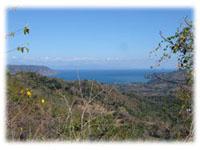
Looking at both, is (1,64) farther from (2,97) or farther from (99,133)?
(99,133)

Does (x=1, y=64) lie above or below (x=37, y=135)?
Answer: above

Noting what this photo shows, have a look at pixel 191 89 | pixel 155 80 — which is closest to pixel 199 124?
pixel 191 89

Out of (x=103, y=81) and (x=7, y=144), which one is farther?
(x=103, y=81)

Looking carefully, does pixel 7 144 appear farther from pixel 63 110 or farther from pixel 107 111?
pixel 63 110

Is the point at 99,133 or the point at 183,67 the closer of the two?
the point at 99,133

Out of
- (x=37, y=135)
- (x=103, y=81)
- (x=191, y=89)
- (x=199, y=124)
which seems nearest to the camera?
(x=199, y=124)

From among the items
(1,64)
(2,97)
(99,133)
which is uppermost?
(1,64)
